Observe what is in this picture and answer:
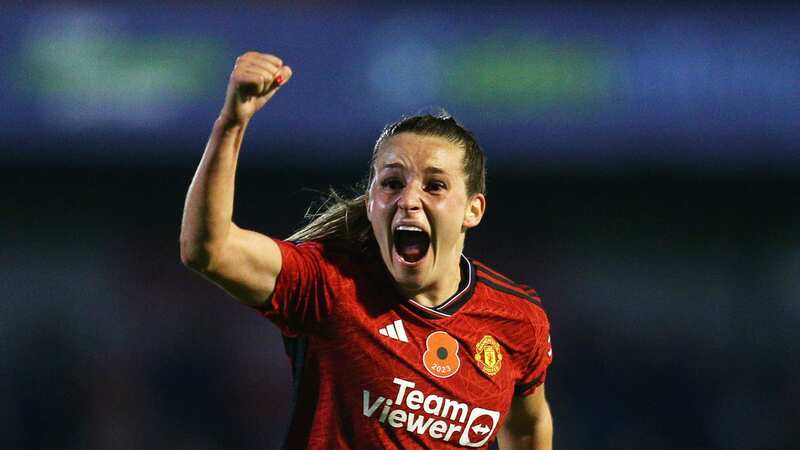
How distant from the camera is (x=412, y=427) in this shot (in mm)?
2785

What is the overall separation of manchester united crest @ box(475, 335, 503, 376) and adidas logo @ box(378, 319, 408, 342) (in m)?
0.26

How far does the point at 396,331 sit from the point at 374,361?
0.12 m

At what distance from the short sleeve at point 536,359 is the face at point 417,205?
0.42 meters

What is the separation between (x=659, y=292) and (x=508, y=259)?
3.95 feet

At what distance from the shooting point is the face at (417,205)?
2.83 metres

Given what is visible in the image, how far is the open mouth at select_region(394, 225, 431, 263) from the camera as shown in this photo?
288 cm

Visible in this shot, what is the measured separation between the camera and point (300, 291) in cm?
264

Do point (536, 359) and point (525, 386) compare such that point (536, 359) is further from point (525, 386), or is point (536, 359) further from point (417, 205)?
point (417, 205)

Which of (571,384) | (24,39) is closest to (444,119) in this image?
(571,384)

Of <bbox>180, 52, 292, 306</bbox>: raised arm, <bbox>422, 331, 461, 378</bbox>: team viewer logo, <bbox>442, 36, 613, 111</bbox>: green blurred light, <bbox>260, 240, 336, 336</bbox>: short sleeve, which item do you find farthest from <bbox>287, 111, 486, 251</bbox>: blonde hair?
<bbox>442, 36, 613, 111</bbox>: green blurred light

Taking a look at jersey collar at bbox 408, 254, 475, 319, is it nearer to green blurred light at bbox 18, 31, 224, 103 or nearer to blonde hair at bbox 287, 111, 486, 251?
blonde hair at bbox 287, 111, 486, 251

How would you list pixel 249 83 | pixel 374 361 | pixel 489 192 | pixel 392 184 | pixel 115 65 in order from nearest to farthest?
pixel 249 83 < pixel 374 361 < pixel 392 184 < pixel 115 65 < pixel 489 192

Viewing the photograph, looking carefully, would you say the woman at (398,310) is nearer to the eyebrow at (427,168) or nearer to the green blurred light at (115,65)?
the eyebrow at (427,168)

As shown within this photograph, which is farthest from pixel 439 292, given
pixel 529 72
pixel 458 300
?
pixel 529 72
